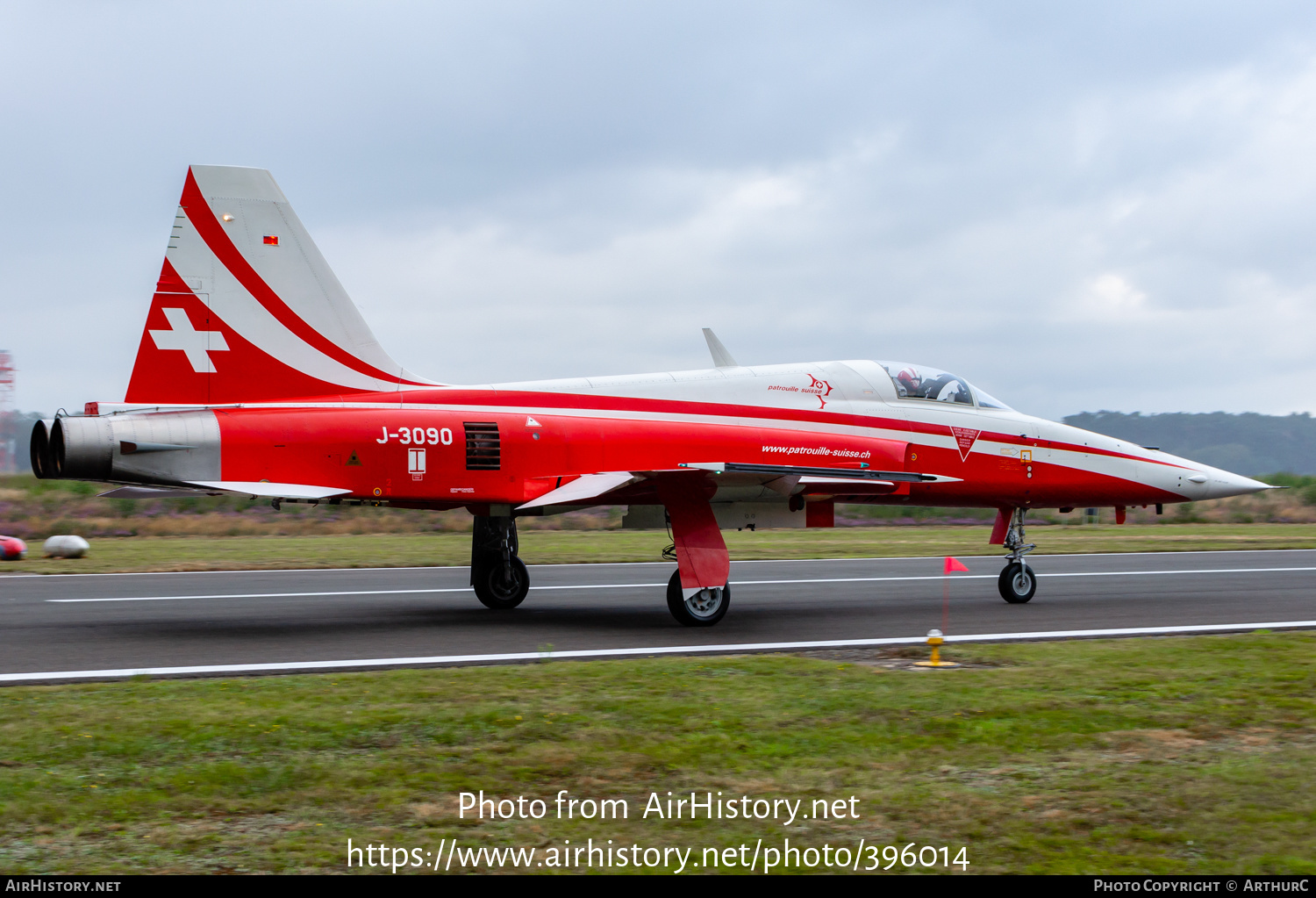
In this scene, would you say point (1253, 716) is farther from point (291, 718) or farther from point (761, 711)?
point (291, 718)

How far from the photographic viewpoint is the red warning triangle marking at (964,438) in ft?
47.9

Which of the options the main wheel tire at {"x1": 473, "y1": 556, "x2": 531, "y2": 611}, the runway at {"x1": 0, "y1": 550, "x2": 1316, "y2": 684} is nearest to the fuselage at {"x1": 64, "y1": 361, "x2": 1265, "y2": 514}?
the runway at {"x1": 0, "y1": 550, "x2": 1316, "y2": 684}

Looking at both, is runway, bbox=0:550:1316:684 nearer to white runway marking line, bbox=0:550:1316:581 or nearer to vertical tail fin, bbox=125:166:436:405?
white runway marking line, bbox=0:550:1316:581

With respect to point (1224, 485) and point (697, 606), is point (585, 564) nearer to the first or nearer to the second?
point (697, 606)

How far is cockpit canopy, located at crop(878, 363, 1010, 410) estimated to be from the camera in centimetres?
1451

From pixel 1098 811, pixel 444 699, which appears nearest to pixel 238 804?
pixel 444 699

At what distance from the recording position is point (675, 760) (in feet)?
19.8

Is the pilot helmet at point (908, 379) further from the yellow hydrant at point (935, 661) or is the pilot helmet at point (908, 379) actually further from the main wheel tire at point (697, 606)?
the yellow hydrant at point (935, 661)

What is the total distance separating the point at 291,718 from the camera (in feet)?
22.5

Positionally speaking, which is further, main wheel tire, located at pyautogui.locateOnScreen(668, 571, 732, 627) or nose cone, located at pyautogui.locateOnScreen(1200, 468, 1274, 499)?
nose cone, located at pyautogui.locateOnScreen(1200, 468, 1274, 499)

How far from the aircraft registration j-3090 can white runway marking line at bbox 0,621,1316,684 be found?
5.44 feet

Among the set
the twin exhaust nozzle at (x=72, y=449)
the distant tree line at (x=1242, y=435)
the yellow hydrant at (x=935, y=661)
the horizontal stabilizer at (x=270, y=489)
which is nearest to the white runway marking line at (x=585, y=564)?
the twin exhaust nozzle at (x=72, y=449)

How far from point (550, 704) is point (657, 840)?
271 centimetres

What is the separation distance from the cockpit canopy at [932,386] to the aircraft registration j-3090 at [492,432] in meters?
0.03
